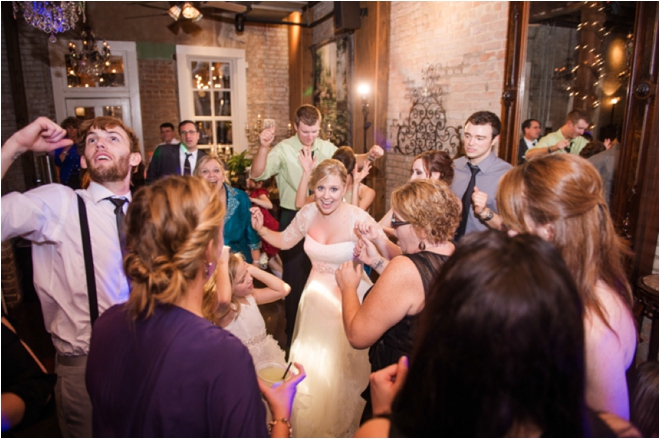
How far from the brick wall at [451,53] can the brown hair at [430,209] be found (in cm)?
244

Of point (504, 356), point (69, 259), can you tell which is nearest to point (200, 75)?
point (69, 259)

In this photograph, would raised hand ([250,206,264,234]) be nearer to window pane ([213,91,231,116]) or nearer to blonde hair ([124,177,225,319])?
blonde hair ([124,177,225,319])

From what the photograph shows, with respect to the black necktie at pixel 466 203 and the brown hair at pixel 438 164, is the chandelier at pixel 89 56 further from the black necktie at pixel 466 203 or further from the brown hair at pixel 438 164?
the black necktie at pixel 466 203

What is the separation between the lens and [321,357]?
2312mm

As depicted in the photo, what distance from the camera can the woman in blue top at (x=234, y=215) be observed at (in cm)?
288

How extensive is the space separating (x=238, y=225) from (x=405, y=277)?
6.47 feet

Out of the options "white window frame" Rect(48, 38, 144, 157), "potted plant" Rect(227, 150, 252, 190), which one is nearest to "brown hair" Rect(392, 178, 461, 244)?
"potted plant" Rect(227, 150, 252, 190)

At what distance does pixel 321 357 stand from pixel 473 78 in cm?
300

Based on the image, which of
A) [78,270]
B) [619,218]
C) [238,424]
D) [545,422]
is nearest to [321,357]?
[78,270]

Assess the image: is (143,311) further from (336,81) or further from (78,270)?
(336,81)

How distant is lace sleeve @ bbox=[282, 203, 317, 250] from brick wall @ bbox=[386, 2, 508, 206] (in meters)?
2.05

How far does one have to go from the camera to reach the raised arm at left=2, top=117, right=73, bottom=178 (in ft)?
4.23

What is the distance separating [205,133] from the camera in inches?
320

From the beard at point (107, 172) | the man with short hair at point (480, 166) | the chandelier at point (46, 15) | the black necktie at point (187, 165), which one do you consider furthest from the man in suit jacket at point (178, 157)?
the man with short hair at point (480, 166)
